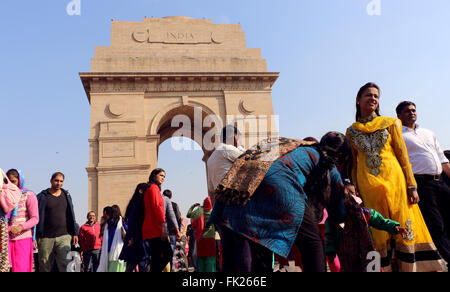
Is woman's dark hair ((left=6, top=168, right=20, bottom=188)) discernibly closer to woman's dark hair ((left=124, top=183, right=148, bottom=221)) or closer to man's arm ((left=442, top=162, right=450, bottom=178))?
woman's dark hair ((left=124, top=183, right=148, bottom=221))

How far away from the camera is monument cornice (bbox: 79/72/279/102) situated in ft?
64.4

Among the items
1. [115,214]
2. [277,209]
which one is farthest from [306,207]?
[115,214]

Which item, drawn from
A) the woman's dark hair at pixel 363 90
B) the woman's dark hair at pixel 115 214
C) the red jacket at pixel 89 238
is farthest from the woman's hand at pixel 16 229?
the woman's dark hair at pixel 363 90

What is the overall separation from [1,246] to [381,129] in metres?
4.55

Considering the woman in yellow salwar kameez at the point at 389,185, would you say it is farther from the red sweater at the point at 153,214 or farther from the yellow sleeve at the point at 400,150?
the red sweater at the point at 153,214

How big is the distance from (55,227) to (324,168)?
4693 millimetres

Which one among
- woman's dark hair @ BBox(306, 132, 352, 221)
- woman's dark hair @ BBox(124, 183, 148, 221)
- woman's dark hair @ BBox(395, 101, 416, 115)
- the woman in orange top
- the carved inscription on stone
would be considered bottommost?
the woman in orange top

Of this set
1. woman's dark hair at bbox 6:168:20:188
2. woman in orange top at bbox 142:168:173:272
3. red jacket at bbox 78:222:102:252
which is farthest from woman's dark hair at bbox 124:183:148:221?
red jacket at bbox 78:222:102:252

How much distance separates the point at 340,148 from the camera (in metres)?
3.15

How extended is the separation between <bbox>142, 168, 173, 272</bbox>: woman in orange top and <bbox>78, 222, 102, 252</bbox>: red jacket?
13.0 feet

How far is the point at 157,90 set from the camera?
66.5 ft

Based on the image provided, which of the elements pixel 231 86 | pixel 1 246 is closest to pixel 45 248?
pixel 1 246

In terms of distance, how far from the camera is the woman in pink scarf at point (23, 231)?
529 cm
